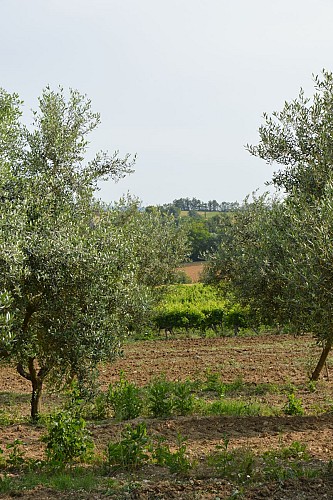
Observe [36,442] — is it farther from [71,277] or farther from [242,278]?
[242,278]

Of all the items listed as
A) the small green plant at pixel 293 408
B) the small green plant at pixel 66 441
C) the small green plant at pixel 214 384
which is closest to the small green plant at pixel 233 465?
the small green plant at pixel 66 441

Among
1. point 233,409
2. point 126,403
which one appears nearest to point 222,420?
point 233,409

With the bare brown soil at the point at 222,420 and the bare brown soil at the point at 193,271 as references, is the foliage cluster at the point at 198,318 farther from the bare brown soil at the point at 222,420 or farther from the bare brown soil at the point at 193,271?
the bare brown soil at the point at 193,271

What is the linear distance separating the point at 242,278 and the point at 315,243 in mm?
7265

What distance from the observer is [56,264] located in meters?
11.4

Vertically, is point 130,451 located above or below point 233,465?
above

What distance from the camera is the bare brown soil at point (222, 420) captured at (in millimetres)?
9445

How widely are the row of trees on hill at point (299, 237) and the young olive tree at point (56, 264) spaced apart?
11.9ft

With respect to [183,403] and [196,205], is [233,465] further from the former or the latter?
[196,205]

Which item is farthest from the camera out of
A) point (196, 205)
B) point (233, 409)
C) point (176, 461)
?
point (196, 205)

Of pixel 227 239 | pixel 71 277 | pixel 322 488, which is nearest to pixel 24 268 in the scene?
pixel 71 277

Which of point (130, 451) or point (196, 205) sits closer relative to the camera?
point (130, 451)

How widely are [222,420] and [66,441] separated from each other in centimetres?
503

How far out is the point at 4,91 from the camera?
623 inches
